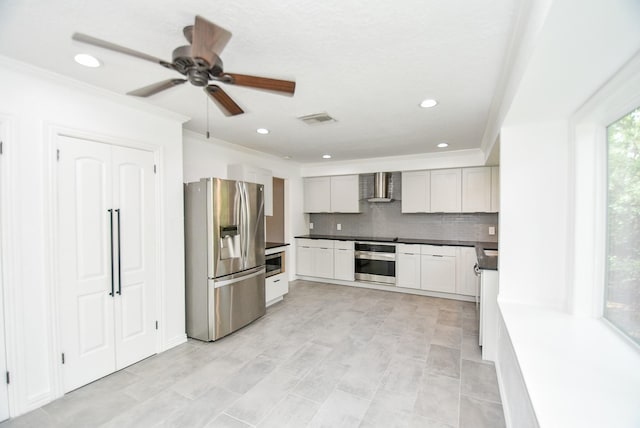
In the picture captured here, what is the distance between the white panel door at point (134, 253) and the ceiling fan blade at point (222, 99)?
124 centimetres

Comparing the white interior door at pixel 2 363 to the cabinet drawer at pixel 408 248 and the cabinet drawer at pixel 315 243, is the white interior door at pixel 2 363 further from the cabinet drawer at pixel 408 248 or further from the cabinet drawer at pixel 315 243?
the cabinet drawer at pixel 408 248

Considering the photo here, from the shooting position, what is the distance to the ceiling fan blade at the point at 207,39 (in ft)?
3.98

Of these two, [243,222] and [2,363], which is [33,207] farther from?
[243,222]

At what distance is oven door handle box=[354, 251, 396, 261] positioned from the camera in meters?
4.92

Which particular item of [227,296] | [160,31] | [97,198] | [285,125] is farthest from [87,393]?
[285,125]

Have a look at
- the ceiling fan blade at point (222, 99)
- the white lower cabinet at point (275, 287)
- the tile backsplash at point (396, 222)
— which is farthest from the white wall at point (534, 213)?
the white lower cabinet at point (275, 287)

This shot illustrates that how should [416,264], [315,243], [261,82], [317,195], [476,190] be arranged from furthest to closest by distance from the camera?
[317,195]
[315,243]
[416,264]
[476,190]
[261,82]

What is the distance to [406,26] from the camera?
1490 mm

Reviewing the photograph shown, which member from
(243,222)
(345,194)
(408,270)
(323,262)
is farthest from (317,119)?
(323,262)

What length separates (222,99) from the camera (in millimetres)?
1808

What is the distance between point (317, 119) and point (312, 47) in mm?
1329

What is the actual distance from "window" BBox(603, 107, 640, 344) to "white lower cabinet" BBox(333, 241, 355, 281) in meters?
3.63

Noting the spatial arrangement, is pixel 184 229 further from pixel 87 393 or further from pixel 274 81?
pixel 274 81

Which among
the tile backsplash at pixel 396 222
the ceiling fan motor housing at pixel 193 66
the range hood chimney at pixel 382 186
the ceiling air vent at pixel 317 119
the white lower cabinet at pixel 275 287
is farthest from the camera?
the range hood chimney at pixel 382 186
